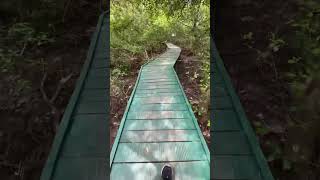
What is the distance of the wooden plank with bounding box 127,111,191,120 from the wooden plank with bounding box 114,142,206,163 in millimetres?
703

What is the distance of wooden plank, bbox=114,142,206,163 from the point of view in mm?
2365

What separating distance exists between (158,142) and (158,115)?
729 mm

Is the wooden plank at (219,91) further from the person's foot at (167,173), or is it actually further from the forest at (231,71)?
the person's foot at (167,173)

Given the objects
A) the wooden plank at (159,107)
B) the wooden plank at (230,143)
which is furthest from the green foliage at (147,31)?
the wooden plank at (230,143)

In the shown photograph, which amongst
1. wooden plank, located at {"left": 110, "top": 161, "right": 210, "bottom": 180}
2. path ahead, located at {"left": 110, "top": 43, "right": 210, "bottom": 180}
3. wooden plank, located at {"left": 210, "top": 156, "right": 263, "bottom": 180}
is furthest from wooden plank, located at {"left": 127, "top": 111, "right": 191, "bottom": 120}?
wooden plank, located at {"left": 210, "top": 156, "right": 263, "bottom": 180}

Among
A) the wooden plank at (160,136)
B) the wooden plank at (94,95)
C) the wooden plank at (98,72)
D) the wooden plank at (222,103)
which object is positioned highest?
the wooden plank at (98,72)

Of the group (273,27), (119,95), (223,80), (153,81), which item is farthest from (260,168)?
(119,95)

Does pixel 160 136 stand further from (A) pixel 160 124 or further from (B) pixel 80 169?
(B) pixel 80 169

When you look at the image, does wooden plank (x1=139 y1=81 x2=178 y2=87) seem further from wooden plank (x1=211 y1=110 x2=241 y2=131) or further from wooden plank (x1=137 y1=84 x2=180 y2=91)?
wooden plank (x1=211 y1=110 x2=241 y2=131)

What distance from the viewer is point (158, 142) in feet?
8.75

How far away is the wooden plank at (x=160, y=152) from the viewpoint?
2365 millimetres

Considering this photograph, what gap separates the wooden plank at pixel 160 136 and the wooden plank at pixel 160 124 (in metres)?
0.11

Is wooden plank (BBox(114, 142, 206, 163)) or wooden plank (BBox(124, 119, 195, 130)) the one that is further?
wooden plank (BBox(124, 119, 195, 130))

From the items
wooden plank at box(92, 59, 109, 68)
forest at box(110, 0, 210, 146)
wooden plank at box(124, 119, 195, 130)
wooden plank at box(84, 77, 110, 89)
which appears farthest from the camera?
forest at box(110, 0, 210, 146)
